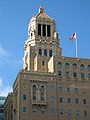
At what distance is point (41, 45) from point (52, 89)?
956 inches

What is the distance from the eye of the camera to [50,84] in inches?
5172

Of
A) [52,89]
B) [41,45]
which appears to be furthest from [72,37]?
[52,89]

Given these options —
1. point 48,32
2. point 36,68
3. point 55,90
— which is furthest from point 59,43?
point 55,90

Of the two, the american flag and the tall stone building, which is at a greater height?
the american flag

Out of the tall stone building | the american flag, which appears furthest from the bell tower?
the american flag

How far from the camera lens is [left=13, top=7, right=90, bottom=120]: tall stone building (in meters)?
127

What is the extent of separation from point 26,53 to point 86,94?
31.9m

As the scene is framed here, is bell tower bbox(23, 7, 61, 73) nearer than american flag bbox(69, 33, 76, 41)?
No

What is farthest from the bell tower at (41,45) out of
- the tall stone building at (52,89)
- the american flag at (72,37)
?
the american flag at (72,37)

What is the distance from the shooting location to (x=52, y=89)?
131m

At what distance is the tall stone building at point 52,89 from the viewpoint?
127312mm

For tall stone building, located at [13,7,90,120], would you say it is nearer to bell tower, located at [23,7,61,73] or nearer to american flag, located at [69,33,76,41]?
bell tower, located at [23,7,61,73]

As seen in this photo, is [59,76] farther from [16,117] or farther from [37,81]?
[16,117]

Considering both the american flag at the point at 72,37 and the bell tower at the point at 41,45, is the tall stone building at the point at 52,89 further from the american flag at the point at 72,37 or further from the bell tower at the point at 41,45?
the american flag at the point at 72,37
